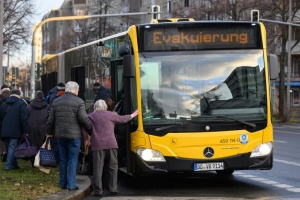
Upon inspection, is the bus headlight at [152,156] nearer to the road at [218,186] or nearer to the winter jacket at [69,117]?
the road at [218,186]

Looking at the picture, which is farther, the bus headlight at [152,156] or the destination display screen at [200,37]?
the destination display screen at [200,37]

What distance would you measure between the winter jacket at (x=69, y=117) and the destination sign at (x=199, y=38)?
70.4 inches

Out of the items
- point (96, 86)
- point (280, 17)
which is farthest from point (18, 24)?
point (96, 86)

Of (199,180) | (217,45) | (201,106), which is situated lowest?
(199,180)

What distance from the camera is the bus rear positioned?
40.5ft

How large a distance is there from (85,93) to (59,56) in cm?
667

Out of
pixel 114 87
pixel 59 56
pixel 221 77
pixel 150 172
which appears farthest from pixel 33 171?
pixel 59 56

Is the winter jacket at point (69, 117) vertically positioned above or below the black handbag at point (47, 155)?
above

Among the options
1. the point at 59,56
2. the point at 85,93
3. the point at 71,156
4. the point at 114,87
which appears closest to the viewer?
the point at 71,156

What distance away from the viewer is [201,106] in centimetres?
1243

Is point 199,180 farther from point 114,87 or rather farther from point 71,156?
point 71,156

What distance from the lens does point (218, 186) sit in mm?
13562

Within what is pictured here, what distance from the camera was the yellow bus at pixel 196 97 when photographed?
12.3m

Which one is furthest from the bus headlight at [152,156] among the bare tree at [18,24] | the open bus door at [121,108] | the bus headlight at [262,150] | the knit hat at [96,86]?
the bare tree at [18,24]
